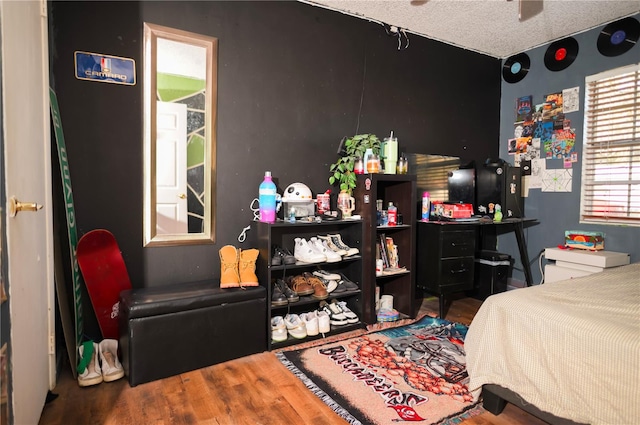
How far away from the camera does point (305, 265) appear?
8.52 feet

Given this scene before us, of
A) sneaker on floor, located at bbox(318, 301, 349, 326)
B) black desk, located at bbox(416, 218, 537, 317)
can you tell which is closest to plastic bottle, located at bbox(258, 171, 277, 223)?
sneaker on floor, located at bbox(318, 301, 349, 326)

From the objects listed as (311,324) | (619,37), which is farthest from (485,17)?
(311,324)

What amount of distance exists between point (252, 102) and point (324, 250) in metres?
1.25

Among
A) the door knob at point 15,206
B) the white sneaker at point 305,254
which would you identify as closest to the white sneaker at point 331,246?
the white sneaker at point 305,254

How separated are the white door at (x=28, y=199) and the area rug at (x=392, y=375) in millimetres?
1256

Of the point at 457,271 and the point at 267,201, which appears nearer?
the point at 267,201

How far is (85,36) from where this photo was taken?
218 centimetres

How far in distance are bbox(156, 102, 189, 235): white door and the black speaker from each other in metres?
2.86

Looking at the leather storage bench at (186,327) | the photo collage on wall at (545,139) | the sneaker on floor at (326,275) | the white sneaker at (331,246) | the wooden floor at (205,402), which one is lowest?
the wooden floor at (205,402)

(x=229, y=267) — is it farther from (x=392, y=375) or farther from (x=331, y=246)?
(x=392, y=375)

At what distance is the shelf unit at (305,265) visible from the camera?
2488 mm

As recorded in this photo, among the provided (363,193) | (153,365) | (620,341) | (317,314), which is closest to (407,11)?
(363,193)

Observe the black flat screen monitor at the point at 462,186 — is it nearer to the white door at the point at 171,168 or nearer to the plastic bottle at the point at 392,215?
the plastic bottle at the point at 392,215

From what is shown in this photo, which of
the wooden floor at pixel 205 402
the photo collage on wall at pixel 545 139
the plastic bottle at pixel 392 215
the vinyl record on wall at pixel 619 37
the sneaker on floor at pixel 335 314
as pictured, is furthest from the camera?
the photo collage on wall at pixel 545 139
